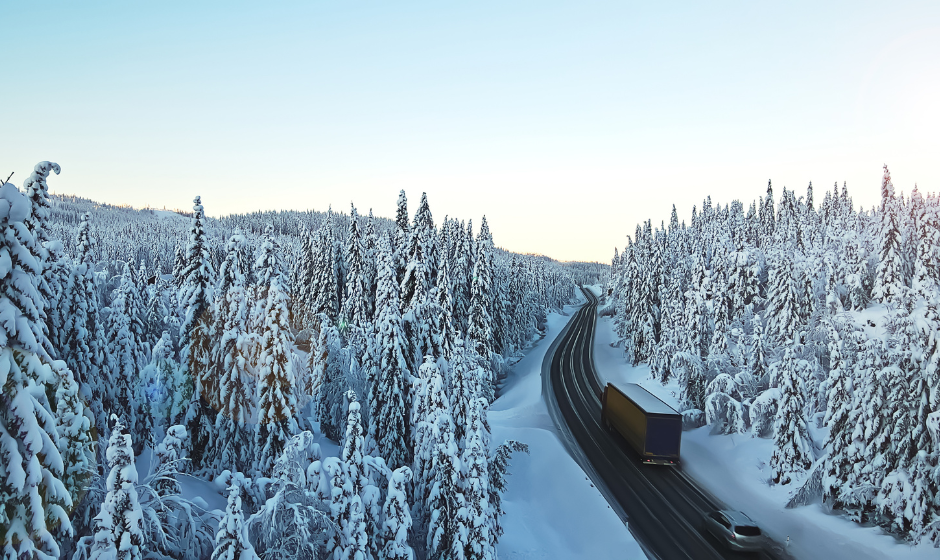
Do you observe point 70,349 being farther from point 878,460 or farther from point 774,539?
point 878,460

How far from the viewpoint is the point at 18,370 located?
588cm

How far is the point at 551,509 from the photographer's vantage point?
25.9 meters

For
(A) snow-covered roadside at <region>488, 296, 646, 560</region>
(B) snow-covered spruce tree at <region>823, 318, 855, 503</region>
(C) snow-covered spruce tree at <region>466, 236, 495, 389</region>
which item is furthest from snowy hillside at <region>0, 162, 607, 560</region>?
(B) snow-covered spruce tree at <region>823, 318, 855, 503</region>

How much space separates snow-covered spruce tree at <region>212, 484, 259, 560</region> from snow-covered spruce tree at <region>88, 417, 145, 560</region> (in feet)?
3.73

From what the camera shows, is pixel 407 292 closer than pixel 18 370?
No

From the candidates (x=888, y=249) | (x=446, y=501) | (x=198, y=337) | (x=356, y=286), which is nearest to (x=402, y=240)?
(x=356, y=286)

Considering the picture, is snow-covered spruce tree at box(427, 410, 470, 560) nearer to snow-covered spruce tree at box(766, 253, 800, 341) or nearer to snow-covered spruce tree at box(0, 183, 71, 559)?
snow-covered spruce tree at box(0, 183, 71, 559)

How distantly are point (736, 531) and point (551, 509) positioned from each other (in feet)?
29.8

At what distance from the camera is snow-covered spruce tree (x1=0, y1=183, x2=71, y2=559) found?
5.63 meters

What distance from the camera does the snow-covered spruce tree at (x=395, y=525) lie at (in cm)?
1197

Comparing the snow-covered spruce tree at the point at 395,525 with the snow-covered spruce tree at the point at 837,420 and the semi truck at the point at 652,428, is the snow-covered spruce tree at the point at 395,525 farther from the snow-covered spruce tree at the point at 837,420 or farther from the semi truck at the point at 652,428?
the snow-covered spruce tree at the point at 837,420

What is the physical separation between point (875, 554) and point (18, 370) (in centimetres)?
2717

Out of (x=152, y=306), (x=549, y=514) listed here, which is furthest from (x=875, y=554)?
(x=152, y=306)

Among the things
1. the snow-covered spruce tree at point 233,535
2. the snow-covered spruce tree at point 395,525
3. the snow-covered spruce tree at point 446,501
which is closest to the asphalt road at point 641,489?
the snow-covered spruce tree at point 446,501
